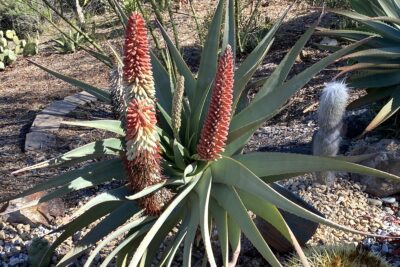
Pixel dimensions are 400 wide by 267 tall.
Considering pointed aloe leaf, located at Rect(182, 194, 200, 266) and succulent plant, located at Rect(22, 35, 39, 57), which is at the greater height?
succulent plant, located at Rect(22, 35, 39, 57)

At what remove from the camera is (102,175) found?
281 cm

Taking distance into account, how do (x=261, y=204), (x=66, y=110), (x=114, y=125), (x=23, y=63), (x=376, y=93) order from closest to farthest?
(x=261, y=204)
(x=114, y=125)
(x=376, y=93)
(x=66, y=110)
(x=23, y=63)

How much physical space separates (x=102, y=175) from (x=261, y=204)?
777 mm

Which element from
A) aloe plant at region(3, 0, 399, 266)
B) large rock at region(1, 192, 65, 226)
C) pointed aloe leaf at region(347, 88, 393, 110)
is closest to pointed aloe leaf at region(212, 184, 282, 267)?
aloe plant at region(3, 0, 399, 266)

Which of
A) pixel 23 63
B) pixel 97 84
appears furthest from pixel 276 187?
pixel 23 63

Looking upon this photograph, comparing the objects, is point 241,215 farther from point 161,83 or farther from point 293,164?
point 161,83

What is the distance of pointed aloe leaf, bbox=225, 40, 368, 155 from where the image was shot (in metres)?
2.49

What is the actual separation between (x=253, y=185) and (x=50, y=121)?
4314mm

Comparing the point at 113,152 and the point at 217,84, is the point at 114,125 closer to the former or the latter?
the point at 113,152

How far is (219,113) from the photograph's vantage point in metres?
2.37

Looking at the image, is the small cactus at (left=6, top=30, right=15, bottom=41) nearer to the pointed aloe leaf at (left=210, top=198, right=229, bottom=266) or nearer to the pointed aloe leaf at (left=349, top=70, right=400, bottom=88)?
the pointed aloe leaf at (left=349, top=70, right=400, bottom=88)

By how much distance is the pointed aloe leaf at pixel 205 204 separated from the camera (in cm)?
219

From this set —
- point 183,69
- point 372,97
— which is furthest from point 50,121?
point 183,69

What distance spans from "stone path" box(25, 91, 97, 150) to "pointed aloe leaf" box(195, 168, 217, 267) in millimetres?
2985
